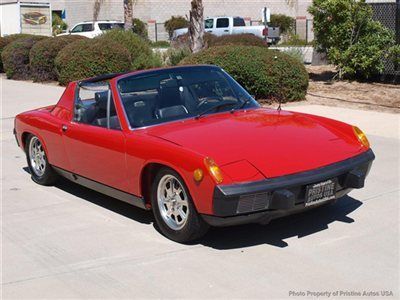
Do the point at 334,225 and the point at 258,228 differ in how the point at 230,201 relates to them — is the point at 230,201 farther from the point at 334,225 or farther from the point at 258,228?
the point at 334,225

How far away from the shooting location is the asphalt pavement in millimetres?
4203

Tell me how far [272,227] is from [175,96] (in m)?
1.57

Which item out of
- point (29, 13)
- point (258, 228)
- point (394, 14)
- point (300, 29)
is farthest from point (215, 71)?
point (300, 29)

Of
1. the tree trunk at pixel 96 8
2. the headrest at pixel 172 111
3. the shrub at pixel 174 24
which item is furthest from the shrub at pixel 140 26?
the headrest at pixel 172 111

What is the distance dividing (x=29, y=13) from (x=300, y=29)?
22.9 metres

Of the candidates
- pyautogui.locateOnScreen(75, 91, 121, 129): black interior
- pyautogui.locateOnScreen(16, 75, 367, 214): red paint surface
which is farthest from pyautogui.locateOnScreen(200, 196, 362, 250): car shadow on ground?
pyautogui.locateOnScreen(75, 91, 121, 129): black interior

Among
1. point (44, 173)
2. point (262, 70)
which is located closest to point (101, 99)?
point (44, 173)

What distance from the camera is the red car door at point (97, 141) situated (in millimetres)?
5516

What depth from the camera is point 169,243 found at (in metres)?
5.07

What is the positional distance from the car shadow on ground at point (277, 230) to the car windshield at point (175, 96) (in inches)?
46.5

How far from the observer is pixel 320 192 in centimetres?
484

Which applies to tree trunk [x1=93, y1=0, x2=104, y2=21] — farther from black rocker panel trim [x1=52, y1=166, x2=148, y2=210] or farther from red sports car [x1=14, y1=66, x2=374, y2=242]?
black rocker panel trim [x1=52, y1=166, x2=148, y2=210]

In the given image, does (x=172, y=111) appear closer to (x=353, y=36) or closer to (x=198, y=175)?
(x=198, y=175)

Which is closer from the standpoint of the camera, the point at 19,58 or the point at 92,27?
the point at 19,58
